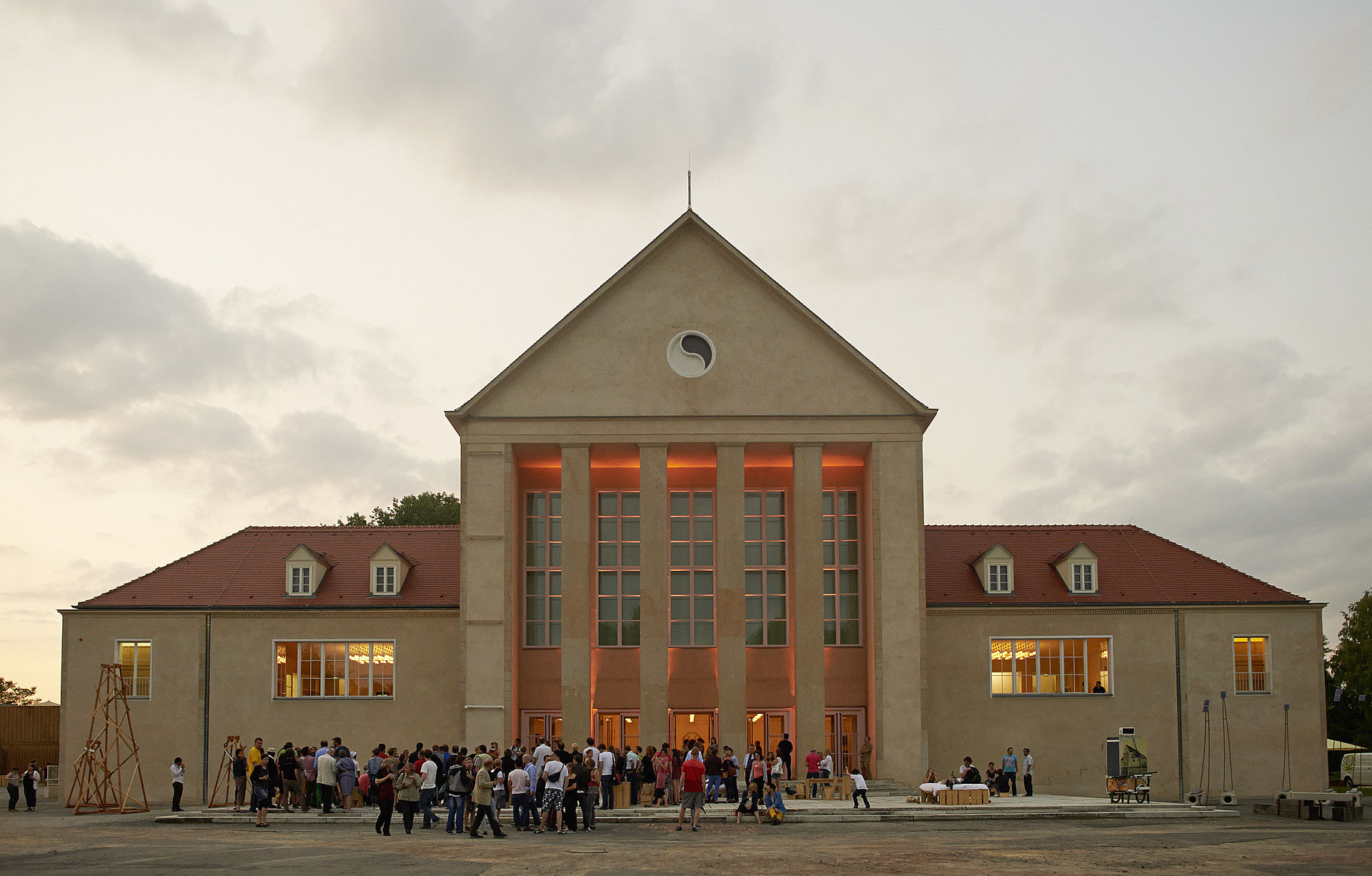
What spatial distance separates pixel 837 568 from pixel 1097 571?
9311mm

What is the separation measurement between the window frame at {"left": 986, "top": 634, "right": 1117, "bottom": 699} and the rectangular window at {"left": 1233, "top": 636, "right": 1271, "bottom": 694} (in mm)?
4169

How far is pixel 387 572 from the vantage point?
4441 cm

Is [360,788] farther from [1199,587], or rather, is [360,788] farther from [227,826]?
[1199,587]

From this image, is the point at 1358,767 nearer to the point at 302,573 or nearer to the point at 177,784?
the point at 302,573

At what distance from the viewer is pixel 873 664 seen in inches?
1631

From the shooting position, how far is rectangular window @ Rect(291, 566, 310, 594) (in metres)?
44.2

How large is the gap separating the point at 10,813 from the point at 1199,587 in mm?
38375

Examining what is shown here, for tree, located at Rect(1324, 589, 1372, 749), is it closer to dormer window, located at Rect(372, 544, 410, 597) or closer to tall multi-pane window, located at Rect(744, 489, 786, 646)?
tall multi-pane window, located at Rect(744, 489, 786, 646)

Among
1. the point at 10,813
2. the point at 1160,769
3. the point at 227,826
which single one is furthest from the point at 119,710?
the point at 1160,769

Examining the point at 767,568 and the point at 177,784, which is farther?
the point at 767,568

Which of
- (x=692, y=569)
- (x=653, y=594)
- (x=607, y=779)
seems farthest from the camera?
(x=692, y=569)

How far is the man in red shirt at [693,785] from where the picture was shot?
92.6 feet

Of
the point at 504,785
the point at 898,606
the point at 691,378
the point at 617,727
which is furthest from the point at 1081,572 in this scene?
the point at 504,785

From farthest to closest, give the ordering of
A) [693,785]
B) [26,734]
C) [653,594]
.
Answer: [26,734] < [653,594] < [693,785]
